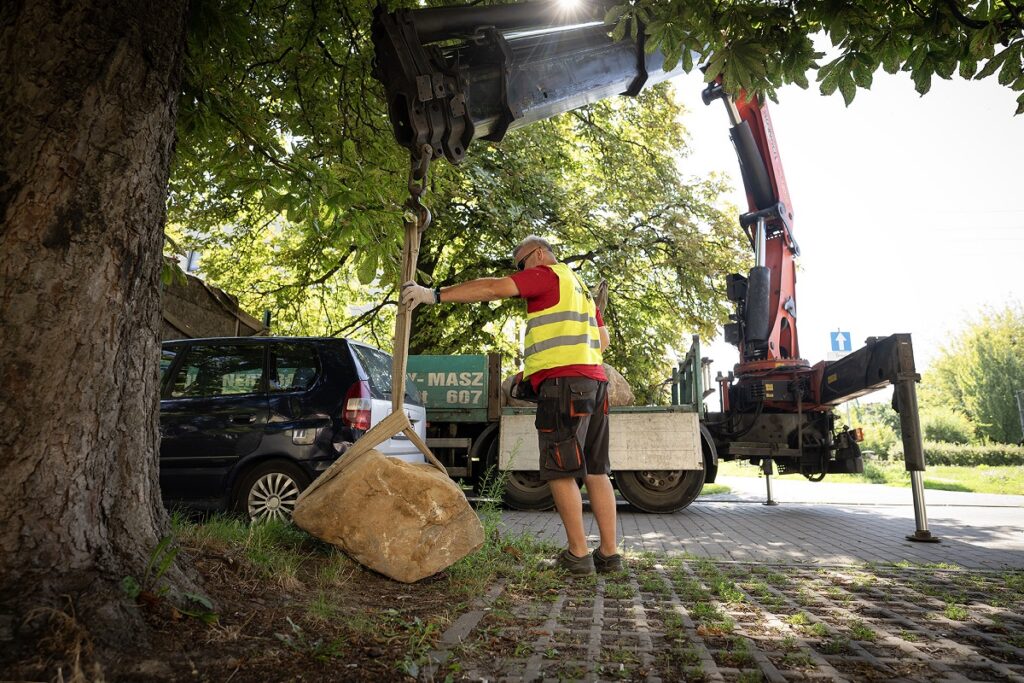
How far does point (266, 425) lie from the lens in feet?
17.0

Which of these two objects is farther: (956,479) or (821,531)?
(956,479)

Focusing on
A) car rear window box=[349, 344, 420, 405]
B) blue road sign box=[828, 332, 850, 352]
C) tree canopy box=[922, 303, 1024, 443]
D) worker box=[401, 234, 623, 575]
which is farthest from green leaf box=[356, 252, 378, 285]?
tree canopy box=[922, 303, 1024, 443]

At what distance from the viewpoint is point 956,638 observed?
260 centimetres

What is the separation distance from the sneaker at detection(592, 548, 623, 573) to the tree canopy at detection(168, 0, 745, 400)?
2501 mm

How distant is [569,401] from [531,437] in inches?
166

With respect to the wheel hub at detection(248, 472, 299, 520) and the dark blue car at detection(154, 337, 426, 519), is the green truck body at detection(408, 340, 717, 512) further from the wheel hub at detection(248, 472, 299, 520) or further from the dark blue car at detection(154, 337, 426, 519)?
the wheel hub at detection(248, 472, 299, 520)

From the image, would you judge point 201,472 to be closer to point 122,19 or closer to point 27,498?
point 27,498

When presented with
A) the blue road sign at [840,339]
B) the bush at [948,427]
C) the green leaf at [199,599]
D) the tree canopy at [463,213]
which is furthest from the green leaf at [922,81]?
the bush at [948,427]

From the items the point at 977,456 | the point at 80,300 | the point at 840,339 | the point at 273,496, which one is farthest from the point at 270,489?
the point at 977,456

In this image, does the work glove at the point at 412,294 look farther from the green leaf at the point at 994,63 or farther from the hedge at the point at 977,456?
the hedge at the point at 977,456

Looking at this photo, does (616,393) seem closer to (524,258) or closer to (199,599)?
(524,258)

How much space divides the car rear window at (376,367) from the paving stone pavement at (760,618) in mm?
2018

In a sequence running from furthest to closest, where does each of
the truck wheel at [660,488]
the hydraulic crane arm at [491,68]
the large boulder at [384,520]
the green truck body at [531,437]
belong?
the truck wheel at [660,488], the green truck body at [531,437], the hydraulic crane arm at [491,68], the large boulder at [384,520]

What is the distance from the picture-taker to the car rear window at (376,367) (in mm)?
5543
